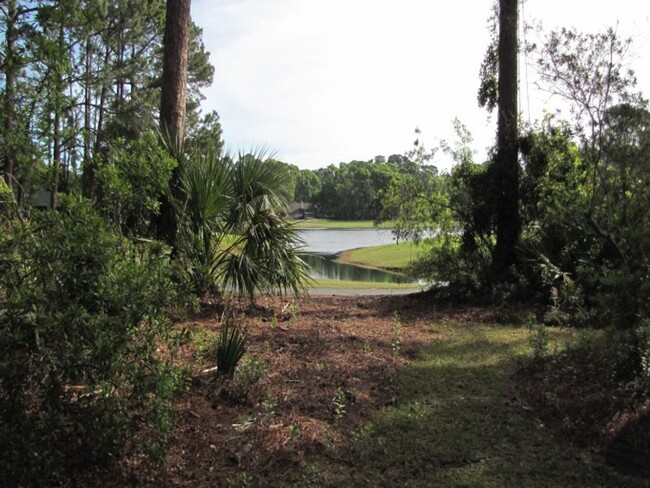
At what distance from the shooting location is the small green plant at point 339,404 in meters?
4.34

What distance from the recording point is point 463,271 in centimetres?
1078

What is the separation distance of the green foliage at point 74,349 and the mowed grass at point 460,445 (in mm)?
1378

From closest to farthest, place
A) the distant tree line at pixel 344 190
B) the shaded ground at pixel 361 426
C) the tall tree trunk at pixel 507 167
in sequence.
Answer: the shaded ground at pixel 361 426
the tall tree trunk at pixel 507 167
the distant tree line at pixel 344 190

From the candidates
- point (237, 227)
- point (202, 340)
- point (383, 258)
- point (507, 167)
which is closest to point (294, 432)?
point (202, 340)

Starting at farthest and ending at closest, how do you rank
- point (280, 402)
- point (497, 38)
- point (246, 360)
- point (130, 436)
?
1. point (497, 38)
2. point (246, 360)
3. point (280, 402)
4. point (130, 436)

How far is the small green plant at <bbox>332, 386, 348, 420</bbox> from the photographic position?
4.34 meters

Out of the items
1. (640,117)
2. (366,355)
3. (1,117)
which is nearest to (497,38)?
(640,117)

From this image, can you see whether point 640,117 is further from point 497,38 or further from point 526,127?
point 497,38

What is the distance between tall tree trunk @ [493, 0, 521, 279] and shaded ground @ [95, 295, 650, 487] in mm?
4464

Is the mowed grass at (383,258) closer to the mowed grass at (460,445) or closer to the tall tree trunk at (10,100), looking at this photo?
the mowed grass at (460,445)

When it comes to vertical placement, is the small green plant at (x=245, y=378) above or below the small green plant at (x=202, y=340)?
below

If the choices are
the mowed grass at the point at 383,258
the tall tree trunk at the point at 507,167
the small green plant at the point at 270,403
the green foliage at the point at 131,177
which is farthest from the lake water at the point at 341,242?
the small green plant at the point at 270,403

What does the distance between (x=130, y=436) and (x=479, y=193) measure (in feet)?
30.1

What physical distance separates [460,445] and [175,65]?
7.09 meters
